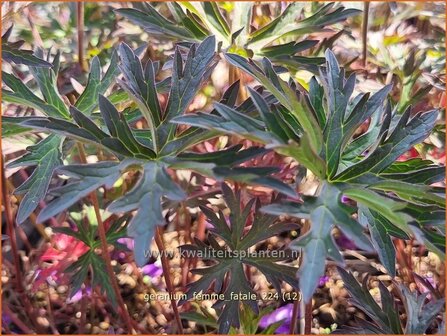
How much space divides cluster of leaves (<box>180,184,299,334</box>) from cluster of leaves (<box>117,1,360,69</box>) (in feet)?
0.95

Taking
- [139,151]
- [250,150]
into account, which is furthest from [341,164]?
[139,151]

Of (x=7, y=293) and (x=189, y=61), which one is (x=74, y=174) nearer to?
(x=189, y=61)

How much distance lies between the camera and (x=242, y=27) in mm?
1137

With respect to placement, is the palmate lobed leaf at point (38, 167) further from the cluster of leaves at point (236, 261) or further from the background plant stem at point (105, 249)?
the cluster of leaves at point (236, 261)

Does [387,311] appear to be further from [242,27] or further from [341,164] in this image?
[242,27]

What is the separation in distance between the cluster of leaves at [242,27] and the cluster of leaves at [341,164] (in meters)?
0.19

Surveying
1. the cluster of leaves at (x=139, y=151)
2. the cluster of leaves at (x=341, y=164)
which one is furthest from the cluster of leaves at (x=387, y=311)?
the cluster of leaves at (x=139, y=151)

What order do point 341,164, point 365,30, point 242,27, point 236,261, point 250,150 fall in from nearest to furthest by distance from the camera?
1. point 250,150
2. point 341,164
3. point 236,261
4. point 242,27
5. point 365,30

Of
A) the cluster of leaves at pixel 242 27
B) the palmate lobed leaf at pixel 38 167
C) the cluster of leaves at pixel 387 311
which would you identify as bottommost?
the cluster of leaves at pixel 387 311

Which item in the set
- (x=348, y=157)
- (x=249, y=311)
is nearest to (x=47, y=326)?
(x=249, y=311)

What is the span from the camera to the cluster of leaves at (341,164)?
69 cm

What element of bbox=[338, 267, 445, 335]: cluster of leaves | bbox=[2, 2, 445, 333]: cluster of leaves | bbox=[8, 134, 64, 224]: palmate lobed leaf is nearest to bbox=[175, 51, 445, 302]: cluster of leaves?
bbox=[2, 2, 445, 333]: cluster of leaves

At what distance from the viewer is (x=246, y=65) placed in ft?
2.69

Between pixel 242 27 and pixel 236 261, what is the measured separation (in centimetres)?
45
